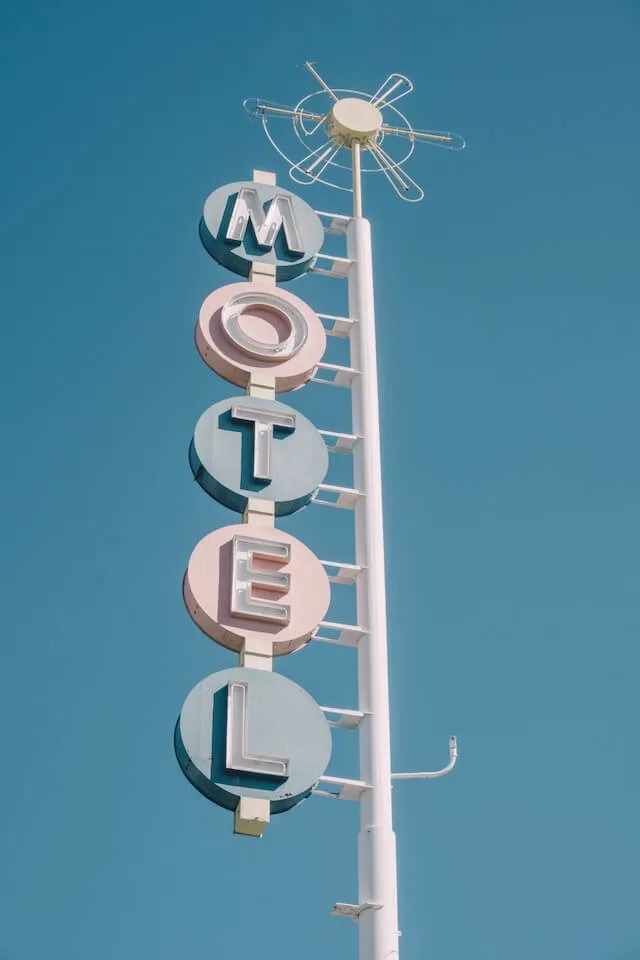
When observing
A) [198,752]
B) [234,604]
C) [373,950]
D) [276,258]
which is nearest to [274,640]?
[234,604]

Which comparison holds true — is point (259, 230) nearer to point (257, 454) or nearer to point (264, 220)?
point (264, 220)

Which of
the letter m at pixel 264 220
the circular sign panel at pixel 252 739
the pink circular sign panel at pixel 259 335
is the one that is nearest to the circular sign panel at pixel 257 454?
the pink circular sign panel at pixel 259 335

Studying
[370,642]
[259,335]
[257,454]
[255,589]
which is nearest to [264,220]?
[259,335]

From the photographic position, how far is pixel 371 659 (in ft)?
57.6

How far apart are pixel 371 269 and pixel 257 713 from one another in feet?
20.8

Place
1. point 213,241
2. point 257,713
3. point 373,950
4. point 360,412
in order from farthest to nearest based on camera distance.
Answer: point 213,241 → point 360,412 → point 257,713 → point 373,950

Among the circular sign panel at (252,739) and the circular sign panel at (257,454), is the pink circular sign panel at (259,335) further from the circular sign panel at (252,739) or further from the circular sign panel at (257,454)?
the circular sign panel at (252,739)

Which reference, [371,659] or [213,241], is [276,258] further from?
[371,659]

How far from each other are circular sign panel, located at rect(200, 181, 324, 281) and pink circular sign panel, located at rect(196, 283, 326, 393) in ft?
1.97

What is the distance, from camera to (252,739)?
16.7 meters

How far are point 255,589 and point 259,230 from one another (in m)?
5.23

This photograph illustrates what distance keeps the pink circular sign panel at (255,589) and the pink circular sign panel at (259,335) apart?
2.28m

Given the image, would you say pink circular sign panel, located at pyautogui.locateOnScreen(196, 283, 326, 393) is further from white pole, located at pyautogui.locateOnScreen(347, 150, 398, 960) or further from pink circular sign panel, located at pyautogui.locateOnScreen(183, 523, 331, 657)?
pink circular sign panel, located at pyautogui.locateOnScreen(183, 523, 331, 657)

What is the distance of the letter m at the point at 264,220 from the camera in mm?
21188
